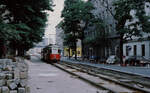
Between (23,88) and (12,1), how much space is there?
1690 centimetres

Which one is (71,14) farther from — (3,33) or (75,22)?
(3,33)

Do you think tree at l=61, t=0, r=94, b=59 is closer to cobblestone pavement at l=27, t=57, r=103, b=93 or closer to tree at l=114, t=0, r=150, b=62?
tree at l=114, t=0, r=150, b=62

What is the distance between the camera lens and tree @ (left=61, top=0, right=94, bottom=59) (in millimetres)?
53500

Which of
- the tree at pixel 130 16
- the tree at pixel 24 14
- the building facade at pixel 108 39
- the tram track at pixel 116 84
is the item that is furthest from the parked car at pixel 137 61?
the tram track at pixel 116 84

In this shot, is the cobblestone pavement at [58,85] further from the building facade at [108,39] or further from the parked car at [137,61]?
the building facade at [108,39]

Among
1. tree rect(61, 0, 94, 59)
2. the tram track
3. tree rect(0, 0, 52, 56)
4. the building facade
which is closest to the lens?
the tram track

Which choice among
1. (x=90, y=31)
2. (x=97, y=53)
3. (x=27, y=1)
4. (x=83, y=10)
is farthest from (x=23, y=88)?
(x=90, y=31)

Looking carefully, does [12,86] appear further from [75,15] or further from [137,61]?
[75,15]

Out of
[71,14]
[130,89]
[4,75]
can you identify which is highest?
[71,14]

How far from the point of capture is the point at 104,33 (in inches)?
1817

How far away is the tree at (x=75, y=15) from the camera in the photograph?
5350 centimetres

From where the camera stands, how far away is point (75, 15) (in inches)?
2149

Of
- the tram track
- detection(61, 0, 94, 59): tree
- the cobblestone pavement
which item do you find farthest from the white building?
the cobblestone pavement

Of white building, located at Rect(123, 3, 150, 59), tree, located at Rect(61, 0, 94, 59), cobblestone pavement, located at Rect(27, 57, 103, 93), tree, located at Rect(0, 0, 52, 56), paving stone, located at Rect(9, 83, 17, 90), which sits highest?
tree, located at Rect(61, 0, 94, 59)
